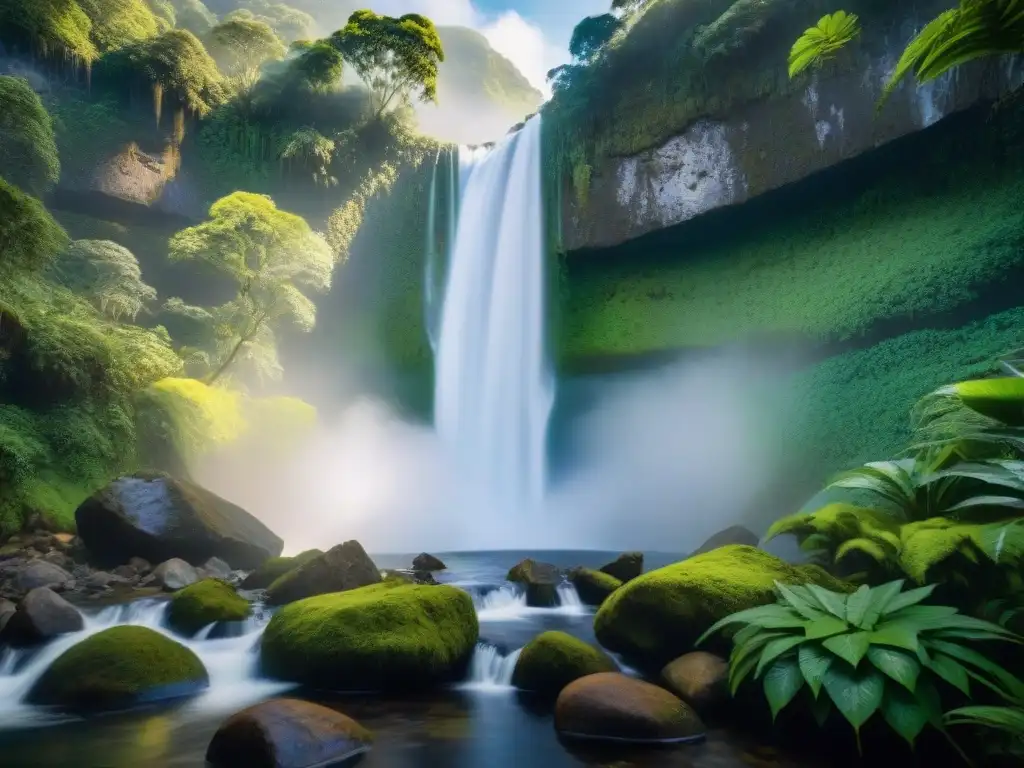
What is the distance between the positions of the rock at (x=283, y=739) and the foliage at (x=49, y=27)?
20.3 m

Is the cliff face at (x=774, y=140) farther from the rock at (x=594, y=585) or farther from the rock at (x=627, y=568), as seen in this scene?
the rock at (x=594, y=585)

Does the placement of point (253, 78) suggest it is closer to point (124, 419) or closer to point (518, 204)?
point (518, 204)

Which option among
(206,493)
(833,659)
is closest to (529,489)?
(206,493)

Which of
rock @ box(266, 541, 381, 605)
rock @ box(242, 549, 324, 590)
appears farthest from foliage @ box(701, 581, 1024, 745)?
rock @ box(242, 549, 324, 590)

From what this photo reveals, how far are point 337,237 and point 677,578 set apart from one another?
19.4m

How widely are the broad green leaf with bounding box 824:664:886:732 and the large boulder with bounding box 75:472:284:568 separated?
886cm

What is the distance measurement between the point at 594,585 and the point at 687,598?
3169mm

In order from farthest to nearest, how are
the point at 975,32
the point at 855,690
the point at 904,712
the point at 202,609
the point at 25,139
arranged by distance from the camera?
the point at 25,139, the point at 202,609, the point at 855,690, the point at 904,712, the point at 975,32

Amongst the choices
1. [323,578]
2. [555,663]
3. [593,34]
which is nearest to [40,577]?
[323,578]

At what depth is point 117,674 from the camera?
15.5ft

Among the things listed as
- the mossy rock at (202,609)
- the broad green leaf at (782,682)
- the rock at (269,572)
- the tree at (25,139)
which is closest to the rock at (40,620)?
the mossy rock at (202,609)

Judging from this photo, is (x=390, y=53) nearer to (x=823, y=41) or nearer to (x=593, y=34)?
(x=593, y=34)

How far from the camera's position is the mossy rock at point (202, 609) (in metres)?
6.27

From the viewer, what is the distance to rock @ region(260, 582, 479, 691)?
493 cm
